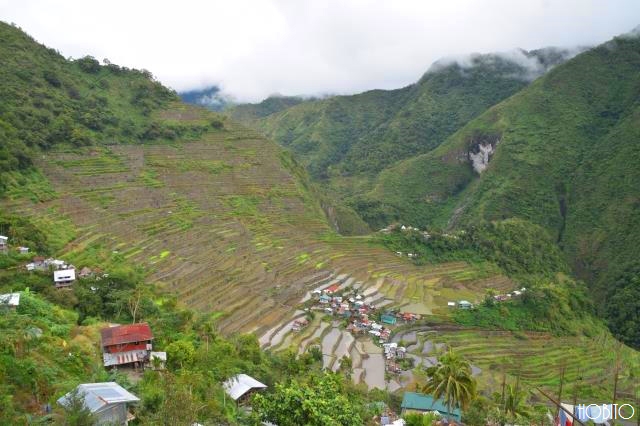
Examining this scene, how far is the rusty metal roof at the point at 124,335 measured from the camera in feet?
49.6

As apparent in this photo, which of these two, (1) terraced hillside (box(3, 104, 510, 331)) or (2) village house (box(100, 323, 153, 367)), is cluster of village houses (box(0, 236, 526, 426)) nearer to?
(2) village house (box(100, 323, 153, 367))

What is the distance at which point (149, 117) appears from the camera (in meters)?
50.2

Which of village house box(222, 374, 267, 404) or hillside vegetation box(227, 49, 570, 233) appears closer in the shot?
village house box(222, 374, 267, 404)

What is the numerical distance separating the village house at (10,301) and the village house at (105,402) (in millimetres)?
5137

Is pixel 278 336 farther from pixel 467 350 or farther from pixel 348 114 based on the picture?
pixel 348 114

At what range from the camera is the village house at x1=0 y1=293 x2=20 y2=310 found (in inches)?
553

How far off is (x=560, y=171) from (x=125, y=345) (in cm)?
7669

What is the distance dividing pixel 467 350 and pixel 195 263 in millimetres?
16585

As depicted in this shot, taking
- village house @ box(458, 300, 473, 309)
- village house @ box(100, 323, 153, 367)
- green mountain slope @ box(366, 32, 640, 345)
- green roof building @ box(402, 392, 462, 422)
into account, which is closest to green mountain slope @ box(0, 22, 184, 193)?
village house @ box(100, 323, 153, 367)

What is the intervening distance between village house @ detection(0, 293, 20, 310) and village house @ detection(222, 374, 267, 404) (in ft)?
19.8

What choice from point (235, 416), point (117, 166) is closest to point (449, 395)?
point (235, 416)

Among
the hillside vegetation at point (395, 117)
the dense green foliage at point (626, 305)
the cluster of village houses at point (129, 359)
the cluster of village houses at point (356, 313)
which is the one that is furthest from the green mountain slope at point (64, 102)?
the hillside vegetation at point (395, 117)

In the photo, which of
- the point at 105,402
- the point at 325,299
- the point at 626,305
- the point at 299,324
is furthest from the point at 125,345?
the point at 626,305

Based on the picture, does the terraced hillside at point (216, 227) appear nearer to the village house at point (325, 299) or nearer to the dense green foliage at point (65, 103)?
the village house at point (325, 299)
